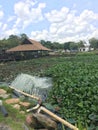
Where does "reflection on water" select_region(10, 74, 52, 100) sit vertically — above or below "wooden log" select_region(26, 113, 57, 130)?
above

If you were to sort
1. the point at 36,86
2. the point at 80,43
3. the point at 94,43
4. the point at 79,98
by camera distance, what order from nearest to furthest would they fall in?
the point at 79,98, the point at 36,86, the point at 94,43, the point at 80,43

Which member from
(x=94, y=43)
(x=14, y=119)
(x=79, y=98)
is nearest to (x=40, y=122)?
(x=14, y=119)

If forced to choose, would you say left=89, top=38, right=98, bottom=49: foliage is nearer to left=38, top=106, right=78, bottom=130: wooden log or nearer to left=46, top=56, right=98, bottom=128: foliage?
left=46, top=56, right=98, bottom=128: foliage

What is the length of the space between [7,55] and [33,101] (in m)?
27.9

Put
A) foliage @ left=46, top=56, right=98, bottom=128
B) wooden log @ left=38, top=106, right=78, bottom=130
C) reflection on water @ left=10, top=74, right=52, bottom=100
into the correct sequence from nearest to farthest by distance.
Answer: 1. wooden log @ left=38, top=106, right=78, bottom=130
2. foliage @ left=46, top=56, right=98, bottom=128
3. reflection on water @ left=10, top=74, right=52, bottom=100

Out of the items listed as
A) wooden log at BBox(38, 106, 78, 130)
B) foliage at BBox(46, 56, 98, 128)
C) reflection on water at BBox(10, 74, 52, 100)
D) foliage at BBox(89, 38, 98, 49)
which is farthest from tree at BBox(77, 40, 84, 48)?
wooden log at BBox(38, 106, 78, 130)

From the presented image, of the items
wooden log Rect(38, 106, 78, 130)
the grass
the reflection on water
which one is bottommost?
the grass

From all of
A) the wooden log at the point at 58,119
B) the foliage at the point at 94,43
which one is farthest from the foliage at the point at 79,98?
the foliage at the point at 94,43

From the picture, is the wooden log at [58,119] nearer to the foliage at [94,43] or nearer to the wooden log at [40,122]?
the wooden log at [40,122]

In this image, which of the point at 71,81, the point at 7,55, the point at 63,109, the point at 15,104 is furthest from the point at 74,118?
the point at 7,55

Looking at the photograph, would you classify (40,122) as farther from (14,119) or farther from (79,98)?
(79,98)

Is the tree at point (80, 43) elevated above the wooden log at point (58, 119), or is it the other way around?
the tree at point (80, 43)

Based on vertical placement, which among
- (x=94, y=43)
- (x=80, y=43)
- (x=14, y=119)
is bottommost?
(x=14, y=119)

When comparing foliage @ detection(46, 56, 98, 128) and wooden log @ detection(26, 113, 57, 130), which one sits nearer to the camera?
wooden log @ detection(26, 113, 57, 130)
